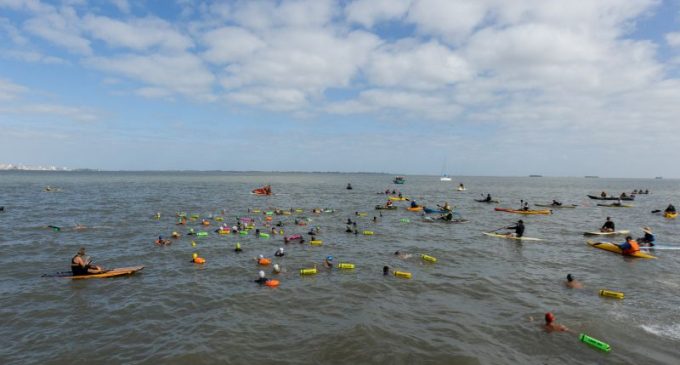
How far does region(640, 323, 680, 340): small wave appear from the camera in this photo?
1380 centimetres

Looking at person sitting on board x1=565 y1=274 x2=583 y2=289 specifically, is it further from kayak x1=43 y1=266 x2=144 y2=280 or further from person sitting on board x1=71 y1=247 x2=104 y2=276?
person sitting on board x1=71 y1=247 x2=104 y2=276

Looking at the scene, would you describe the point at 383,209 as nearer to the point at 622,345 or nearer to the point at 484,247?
the point at 484,247

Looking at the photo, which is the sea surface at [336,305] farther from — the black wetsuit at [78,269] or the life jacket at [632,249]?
the life jacket at [632,249]

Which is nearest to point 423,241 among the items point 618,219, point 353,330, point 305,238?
point 305,238

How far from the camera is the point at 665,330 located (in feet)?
46.6

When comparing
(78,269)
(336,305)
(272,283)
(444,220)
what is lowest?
(336,305)

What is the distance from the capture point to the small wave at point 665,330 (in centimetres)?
1380

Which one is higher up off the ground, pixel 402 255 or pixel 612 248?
pixel 612 248

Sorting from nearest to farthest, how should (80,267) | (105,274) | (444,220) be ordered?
(80,267) → (105,274) → (444,220)

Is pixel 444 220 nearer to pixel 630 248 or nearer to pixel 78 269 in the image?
pixel 630 248

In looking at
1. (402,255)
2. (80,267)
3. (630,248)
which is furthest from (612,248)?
(80,267)

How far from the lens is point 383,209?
52.9m

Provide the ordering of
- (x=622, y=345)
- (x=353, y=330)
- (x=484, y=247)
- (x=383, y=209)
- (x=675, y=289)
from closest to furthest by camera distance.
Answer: (x=622, y=345) → (x=353, y=330) → (x=675, y=289) → (x=484, y=247) → (x=383, y=209)

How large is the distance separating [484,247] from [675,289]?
36.4ft
